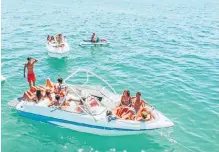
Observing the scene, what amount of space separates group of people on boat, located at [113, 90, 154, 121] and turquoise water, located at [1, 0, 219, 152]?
1182mm

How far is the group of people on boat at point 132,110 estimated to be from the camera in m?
16.5

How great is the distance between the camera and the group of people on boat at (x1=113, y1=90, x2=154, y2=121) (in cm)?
1647

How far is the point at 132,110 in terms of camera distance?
661 inches

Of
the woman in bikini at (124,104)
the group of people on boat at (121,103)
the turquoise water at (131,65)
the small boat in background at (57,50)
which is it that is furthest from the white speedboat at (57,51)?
the woman in bikini at (124,104)

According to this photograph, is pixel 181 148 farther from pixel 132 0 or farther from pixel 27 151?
pixel 132 0

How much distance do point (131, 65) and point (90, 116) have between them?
1185 cm

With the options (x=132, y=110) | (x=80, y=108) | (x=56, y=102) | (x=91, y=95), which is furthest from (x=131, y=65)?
(x=56, y=102)

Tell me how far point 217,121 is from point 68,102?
9.21 m

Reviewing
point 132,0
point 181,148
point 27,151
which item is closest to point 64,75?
point 27,151

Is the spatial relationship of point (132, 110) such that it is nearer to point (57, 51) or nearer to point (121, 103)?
point (121, 103)

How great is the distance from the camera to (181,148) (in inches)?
628

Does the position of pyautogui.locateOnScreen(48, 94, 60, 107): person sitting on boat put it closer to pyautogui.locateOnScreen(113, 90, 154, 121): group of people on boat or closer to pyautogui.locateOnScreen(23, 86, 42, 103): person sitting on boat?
pyautogui.locateOnScreen(23, 86, 42, 103): person sitting on boat

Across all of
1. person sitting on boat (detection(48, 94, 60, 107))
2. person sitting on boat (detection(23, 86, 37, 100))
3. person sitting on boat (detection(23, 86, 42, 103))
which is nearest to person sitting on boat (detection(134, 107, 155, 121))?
person sitting on boat (detection(48, 94, 60, 107))

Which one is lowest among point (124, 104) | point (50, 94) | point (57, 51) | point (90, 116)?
point (90, 116)
